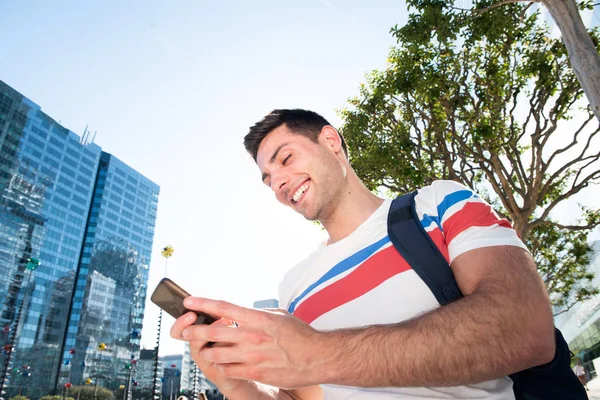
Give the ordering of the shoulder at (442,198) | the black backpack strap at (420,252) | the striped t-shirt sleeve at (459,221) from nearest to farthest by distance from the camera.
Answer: the striped t-shirt sleeve at (459,221)
the black backpack strap at (420,252)
the shoulder at (442,198)

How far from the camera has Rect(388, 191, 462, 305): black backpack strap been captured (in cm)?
151

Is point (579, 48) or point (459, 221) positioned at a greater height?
point (579, 48)

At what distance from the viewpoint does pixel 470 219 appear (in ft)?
4.94

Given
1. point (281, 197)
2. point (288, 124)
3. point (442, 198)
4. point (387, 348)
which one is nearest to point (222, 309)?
point (387, 348)

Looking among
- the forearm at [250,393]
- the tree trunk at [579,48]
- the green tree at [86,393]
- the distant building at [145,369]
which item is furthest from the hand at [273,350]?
the distant building at [145,369]

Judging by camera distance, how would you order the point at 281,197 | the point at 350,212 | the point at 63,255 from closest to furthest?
the point at 350,212
the point at 281,197
the point at 63,255

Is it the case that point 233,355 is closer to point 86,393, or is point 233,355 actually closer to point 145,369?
point 86,393

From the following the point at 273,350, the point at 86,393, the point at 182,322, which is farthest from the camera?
the point at 86,393

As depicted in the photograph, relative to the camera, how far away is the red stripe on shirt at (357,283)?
5.76 ft

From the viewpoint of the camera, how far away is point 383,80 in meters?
11.2

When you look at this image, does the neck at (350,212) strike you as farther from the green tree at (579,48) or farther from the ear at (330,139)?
the green tree at (579,48)

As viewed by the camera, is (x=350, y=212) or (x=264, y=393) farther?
(x=350, y=212)

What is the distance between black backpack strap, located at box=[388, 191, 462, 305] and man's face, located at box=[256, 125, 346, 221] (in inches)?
24.8

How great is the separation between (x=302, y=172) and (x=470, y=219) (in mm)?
1128
